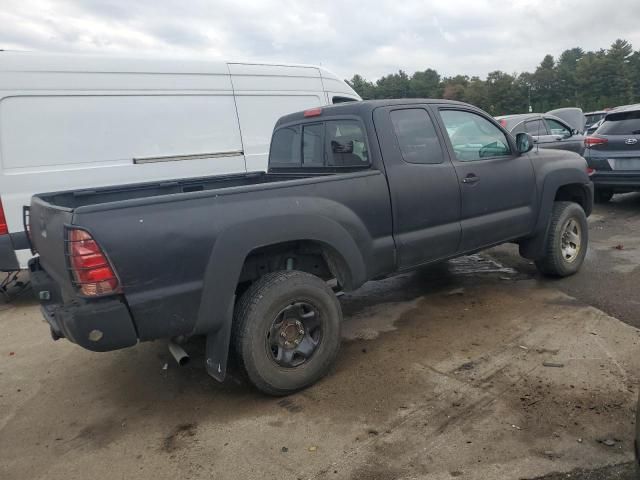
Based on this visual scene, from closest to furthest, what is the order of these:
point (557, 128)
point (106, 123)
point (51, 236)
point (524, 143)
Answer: point (51, 236) < point (524, 143) < point (106, 123) < point (557, 128)

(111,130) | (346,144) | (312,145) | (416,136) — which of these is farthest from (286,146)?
(111,130)

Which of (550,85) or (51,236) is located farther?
(550,85)

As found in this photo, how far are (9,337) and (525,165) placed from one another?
16.8 feet

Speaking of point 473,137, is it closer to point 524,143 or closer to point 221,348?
point 524,143

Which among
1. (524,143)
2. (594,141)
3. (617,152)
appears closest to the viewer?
(524,143)

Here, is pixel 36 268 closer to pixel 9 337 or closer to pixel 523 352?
pixel 9 337

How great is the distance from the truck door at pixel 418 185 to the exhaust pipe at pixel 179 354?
1.71 m

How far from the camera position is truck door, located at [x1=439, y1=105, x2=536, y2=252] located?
424 cm

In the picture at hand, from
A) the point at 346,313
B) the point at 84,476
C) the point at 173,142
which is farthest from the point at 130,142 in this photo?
the point at 84,476

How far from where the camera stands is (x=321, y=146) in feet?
14.0

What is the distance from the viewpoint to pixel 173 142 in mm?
6410

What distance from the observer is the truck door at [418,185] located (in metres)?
3.77

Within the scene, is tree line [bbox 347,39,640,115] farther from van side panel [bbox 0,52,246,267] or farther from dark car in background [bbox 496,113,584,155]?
van side panel [bbox 0,52,246,267]

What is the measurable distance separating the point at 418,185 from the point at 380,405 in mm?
1687
